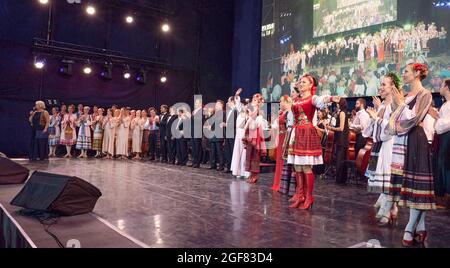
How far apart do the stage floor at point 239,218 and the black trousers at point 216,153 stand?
264 cm

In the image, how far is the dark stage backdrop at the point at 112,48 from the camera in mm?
11055

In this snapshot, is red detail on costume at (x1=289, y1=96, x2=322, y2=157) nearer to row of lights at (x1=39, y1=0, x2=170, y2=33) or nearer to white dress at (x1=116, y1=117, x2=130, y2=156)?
white dress at (x1=116, y1=117, x2=130, y2=156)

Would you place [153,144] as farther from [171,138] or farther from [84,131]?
[84,131]

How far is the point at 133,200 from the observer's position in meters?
4.46

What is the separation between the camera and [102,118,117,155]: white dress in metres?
11.4

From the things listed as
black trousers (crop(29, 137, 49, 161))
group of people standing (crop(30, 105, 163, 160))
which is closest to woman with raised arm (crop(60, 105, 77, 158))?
group of people standing (crop(30, 105, 163, 160))

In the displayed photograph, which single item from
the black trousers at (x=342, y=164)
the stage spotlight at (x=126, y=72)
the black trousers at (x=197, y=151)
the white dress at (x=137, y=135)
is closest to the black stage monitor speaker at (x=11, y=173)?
the black trousers at (x=197, y=151)

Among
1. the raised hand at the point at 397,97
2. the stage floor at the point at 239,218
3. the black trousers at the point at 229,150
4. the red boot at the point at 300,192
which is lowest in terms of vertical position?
the stage floor at the point at 239,218

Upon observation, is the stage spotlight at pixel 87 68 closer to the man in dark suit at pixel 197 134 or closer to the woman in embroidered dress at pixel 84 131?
the woman in embroidered dress at pixel 84 131

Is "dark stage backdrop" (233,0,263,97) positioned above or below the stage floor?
above

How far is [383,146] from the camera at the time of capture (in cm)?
373

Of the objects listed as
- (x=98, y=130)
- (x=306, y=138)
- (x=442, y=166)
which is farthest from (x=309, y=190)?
(x=98, y=130)

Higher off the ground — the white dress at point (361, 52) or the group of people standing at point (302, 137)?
the white dress at point (361, 52)
